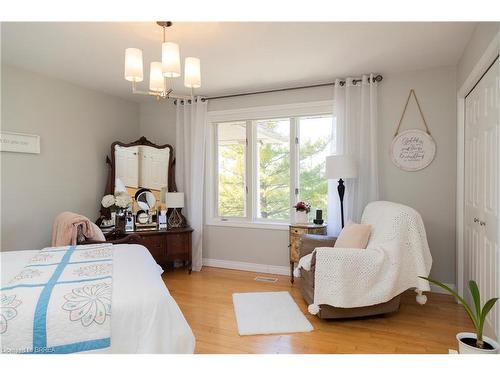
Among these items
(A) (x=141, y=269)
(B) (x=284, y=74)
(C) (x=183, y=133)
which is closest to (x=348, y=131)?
(B) (x=284, y=74)

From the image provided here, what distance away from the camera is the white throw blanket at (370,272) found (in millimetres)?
2562

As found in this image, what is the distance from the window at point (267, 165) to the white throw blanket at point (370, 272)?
1376 millimetres

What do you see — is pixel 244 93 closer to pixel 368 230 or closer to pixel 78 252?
pixel 368 230

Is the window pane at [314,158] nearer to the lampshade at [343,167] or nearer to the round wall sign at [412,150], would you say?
the lampshade at [343,167]

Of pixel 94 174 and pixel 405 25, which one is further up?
pixel 405 25

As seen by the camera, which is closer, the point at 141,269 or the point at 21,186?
the point at 141,269

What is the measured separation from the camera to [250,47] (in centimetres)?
285

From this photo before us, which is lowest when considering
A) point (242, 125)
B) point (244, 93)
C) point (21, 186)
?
point (21, 186)

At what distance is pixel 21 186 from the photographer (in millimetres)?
3344

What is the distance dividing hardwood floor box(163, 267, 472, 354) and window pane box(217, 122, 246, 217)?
132 cm

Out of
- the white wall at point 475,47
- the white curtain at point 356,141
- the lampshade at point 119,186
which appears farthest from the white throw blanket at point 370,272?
the lampshade at point 119,186

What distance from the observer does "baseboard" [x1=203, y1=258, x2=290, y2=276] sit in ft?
13.6

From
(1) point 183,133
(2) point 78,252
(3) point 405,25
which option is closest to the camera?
(2) point 78,252
